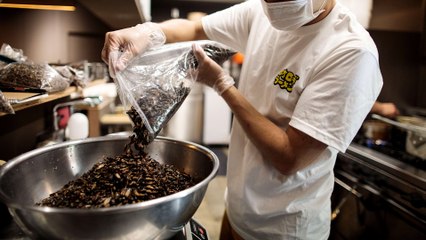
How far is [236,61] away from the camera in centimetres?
455

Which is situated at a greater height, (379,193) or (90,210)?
(90,210)

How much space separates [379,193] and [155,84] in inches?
54.0

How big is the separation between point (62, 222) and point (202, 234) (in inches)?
17.3

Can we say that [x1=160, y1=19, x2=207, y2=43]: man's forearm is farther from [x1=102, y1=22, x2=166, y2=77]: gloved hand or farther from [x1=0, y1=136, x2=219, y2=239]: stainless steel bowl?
[x1=0, y1=136, x2=219, y2=239]: stainless steel bowl

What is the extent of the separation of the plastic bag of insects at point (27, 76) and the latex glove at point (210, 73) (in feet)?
1.44

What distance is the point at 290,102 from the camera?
0.96 m

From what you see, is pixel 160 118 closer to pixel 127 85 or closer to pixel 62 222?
pixel 127 85

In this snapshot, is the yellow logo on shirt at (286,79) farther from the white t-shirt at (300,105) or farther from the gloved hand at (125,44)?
the gloved hand at (125,44)

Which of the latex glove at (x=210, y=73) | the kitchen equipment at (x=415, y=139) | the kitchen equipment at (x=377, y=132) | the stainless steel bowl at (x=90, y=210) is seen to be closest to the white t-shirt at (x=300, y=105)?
the latex glove at (x=210, y=73)

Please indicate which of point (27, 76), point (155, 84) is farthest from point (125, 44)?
point (27, 76)

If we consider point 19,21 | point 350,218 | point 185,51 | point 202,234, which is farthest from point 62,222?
point 350,218

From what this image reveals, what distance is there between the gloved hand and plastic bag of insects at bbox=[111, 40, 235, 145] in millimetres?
17

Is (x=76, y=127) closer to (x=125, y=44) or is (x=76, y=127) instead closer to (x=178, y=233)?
(x=125, y=44)

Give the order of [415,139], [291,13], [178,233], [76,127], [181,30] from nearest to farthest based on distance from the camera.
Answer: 1. [178,233]
2. [291,13]
3. [181,30]
4. [76,127]
5. [415,139]
